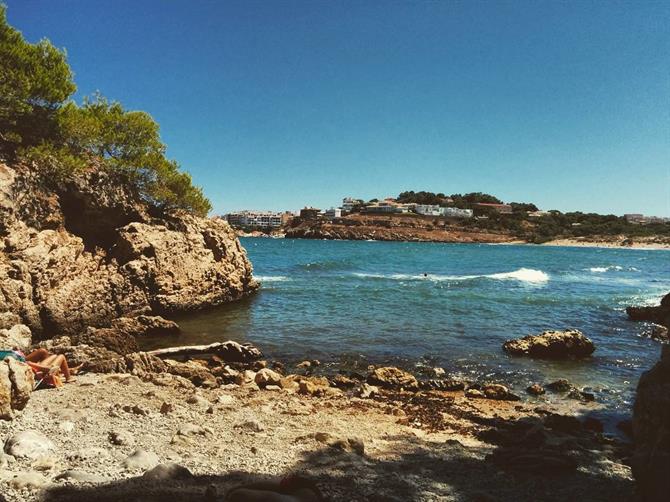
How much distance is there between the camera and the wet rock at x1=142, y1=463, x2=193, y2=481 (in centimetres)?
548

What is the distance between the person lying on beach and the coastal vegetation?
19981mm

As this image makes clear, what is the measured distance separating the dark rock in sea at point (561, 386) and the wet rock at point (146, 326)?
1506cm

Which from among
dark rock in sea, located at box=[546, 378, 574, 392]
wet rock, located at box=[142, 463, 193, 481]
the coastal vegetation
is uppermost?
the coastal vegetation

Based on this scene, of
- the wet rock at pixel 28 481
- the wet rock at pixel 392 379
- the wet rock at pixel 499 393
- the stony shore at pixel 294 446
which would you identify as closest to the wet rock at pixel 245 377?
the stony shore at pixel 294 446

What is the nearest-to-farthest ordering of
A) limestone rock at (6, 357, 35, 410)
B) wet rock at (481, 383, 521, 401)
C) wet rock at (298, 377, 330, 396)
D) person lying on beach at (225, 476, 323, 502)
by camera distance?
person lying on beach at (225, 476, 323, 502)
limestone rock at (6, 357, 35, 410)
wet rock at (298, 377, 330, 396)
wet rock at (481, 383, 521, 401)

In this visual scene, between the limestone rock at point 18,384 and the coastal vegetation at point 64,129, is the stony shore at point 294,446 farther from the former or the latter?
the coastal vegetation at point 64,129

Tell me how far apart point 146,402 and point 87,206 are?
51.2 ft

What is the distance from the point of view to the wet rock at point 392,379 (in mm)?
13453

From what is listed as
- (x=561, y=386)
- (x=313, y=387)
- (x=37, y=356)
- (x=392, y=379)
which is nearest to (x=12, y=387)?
(x=37, y=356)

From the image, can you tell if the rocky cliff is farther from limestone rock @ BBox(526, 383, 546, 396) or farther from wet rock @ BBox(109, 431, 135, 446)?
limestone rock @ BBox(526, 383, 546, 396)

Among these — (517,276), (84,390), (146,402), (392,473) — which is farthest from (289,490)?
(517,276)

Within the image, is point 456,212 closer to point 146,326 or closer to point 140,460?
point 146,326

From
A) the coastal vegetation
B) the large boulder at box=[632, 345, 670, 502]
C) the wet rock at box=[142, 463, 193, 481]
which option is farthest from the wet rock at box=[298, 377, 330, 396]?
the coastal vegetation

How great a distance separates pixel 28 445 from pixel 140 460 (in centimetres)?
157
